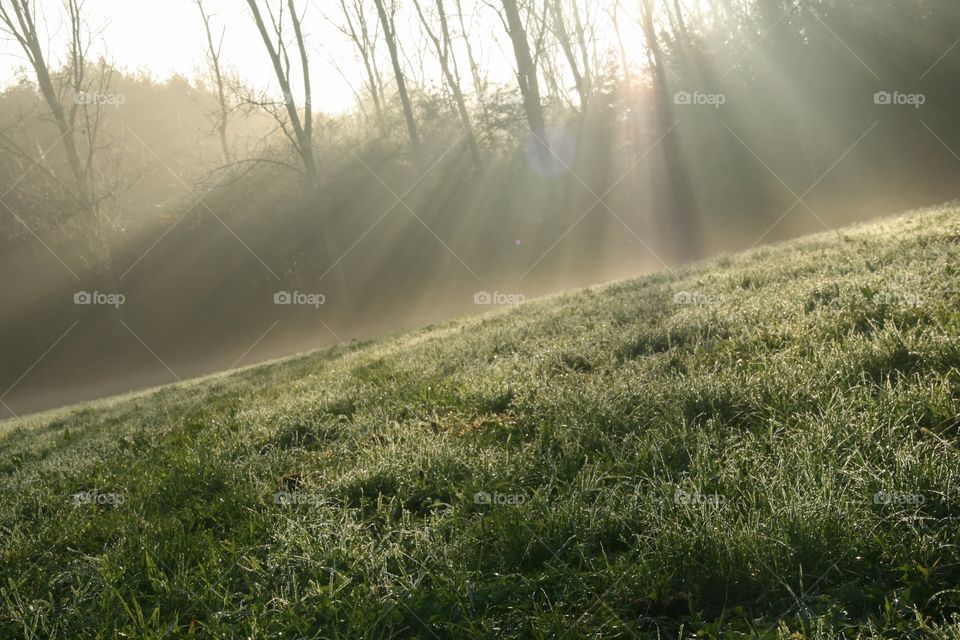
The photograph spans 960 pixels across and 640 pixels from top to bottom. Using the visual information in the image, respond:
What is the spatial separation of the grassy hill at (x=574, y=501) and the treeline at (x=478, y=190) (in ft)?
54.0

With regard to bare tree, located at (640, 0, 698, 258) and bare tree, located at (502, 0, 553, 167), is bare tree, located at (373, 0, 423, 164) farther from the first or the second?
bare tree, located at (640, 0, 698, 258)

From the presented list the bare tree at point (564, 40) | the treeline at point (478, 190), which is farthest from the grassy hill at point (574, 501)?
the bare tree at point (564, 40)

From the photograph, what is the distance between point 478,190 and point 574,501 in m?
22.1

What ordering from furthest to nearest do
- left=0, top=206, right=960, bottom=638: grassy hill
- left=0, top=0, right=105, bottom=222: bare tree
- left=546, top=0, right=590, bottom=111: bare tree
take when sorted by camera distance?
left=546, top=0, right=590, bottom=111: bare tree → left=0, top=0, right=105, bottom=222: bare tree → left=0, top=206, right=960, bottom=638: grassy hill

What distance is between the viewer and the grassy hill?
1.72m

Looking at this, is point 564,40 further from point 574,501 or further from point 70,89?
point 574,501

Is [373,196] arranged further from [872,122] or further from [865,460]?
[865,460]

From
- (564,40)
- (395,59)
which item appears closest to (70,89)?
(395,59)

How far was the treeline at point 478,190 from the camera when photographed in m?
19.3

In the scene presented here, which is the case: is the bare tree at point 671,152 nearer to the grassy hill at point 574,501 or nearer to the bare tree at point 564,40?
the bare tree at point 564,40

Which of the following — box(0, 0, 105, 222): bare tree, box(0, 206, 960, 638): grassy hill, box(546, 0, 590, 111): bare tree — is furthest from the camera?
box(546, 0, 590, 111): bare tree

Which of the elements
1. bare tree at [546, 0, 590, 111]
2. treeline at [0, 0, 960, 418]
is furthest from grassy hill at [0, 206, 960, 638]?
bare tree at [546, 0, 590, 111]

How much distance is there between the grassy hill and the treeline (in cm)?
1647

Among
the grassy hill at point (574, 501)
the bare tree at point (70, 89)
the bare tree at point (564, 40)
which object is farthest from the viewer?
the bare tree at point (564, 40)
